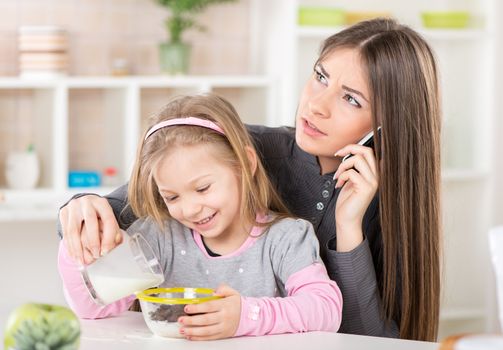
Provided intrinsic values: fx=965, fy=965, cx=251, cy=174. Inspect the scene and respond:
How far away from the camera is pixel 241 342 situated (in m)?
1.47

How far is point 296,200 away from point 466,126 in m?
2.24

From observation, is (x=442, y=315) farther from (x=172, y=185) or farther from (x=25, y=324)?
(x=25, y=324)

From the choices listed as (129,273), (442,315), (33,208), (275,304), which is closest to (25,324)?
(129,273)

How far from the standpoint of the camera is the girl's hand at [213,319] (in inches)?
56.7

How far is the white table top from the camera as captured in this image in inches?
56.2

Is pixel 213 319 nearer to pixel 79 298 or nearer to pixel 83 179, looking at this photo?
pixel 79 298

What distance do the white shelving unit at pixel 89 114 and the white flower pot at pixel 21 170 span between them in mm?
32

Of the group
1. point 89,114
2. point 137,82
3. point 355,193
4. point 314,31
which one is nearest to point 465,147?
point 314,31

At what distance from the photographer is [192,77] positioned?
3.72 metres

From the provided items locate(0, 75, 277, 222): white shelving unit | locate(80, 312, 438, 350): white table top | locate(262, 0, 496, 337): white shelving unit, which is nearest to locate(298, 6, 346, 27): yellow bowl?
locate(262, 0, 496, 337): white shelving unit

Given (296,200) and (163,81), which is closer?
(296,200)

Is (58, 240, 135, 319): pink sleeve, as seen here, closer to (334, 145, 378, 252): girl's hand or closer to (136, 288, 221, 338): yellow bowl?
(136, 288, 221, 338): yellow bowl

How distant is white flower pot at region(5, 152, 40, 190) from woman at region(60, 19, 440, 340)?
1764 millimetres

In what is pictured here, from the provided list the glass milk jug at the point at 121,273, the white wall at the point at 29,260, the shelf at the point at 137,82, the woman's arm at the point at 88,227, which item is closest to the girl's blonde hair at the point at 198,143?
the woman's arm at the point at 88,227
